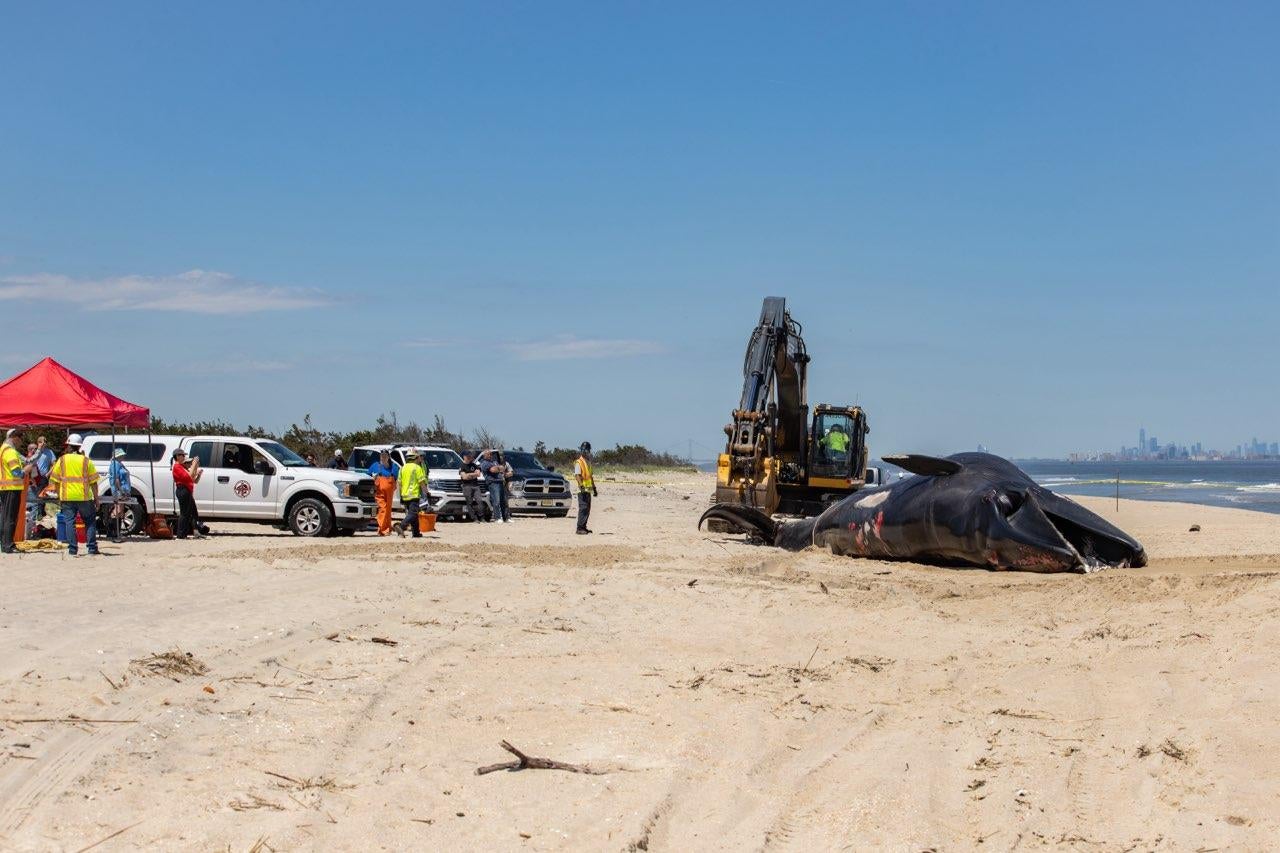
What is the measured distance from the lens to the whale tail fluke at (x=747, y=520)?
2047 centimetres

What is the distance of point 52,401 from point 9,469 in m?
1.39

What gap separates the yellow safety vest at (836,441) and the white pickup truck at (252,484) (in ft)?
34.1

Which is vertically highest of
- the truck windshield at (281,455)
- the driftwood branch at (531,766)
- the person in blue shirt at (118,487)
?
the truck windshield at (281,455)

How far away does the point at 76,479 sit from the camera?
17.3 metres

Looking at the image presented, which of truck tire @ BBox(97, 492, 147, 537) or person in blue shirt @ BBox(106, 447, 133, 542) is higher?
person in blue shirt @ BBox(106, 447, 133, 542)

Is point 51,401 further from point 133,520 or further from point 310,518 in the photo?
point 310,518

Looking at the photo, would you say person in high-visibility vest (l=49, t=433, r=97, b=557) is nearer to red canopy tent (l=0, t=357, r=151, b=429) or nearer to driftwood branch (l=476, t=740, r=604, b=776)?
red canopy tent (l=0, t=357, r=151, b=429)

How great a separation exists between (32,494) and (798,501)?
587 inches

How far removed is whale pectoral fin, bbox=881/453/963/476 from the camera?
53.2ft

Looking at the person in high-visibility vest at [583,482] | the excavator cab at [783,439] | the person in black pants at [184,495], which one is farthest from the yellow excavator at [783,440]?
the person in black pants at [184,495]

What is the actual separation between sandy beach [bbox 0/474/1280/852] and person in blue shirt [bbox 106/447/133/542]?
6.60 meters

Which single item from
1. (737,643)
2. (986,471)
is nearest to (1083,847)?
(737,643)

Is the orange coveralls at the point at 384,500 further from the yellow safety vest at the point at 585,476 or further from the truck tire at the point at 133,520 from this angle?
the truck tire at the point at 133,520

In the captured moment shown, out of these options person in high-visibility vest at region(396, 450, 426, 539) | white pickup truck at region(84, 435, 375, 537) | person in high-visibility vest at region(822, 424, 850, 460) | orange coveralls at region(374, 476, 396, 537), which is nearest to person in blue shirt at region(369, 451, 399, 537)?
orange coveralls at region(374, 476, 396, 537)
